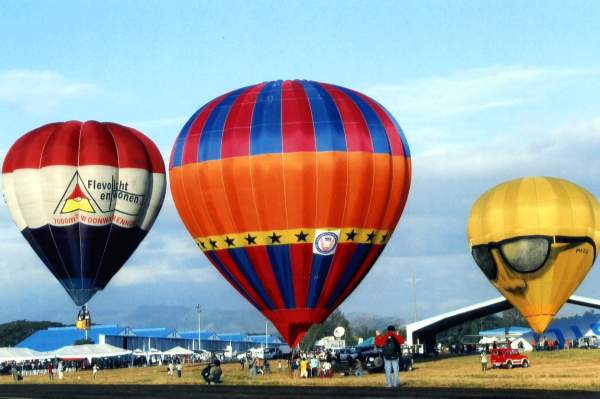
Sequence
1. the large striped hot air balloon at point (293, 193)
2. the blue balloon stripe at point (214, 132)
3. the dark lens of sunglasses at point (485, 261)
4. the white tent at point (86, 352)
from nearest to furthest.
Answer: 1. the large striped hot air balloon at point (293, 193)
2. the blue balloon stripe at point (214, 132)
3. the dark lens of sunglasses at point (485, 261)
4. the white tent at point (86, 352)

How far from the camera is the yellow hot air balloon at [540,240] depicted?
236 ft

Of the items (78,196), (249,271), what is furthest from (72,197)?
(249,271)

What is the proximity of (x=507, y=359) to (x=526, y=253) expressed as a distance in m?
13.3

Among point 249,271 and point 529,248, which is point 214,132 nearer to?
point 249,271

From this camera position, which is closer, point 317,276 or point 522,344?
point 317,276

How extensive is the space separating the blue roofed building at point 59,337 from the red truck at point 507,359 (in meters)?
77.2

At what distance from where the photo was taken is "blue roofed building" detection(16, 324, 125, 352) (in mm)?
130000

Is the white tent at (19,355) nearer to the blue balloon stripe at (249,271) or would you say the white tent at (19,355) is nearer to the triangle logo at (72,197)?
the triangle logo at (72,197)

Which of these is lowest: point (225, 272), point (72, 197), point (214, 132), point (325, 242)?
point (225, 272)

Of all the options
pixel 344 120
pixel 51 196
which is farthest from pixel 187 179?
pixel 51 196

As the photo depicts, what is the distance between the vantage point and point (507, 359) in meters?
61.0

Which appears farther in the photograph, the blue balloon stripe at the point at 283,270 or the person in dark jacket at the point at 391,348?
the blue balloon stripe at the point at 283,270

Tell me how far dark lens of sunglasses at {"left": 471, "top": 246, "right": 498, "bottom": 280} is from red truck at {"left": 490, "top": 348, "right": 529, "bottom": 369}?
1405 centimetres

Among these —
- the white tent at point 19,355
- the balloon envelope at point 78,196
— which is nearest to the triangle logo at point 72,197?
the balloon envelope at point 78,196
